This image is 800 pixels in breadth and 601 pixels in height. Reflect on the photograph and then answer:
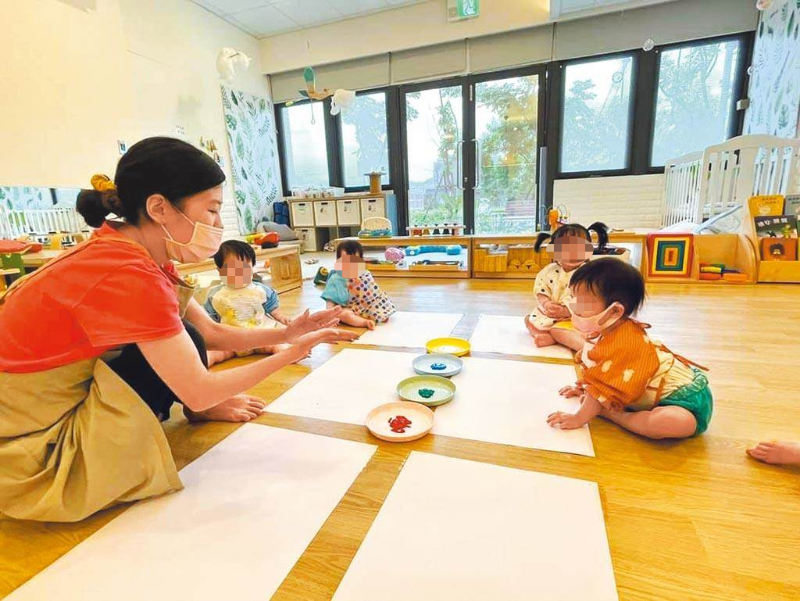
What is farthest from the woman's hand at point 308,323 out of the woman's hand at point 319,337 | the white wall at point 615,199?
the white wall at point 615,199

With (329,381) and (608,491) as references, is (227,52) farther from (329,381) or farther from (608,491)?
(608,491)

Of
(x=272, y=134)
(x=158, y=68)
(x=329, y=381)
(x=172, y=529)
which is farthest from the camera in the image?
(x=272, y=134)

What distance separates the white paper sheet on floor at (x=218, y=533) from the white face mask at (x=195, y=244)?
1.54 feet

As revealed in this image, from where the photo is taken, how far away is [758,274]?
2488 mm

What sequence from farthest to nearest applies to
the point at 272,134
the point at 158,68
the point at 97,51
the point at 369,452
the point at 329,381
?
the point at 272,134, the point at 158,68, the point at 97,51, the point at 329,381, the point at 369,452

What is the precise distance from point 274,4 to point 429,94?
69.3 inches

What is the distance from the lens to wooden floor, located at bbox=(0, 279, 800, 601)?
0.61 metres

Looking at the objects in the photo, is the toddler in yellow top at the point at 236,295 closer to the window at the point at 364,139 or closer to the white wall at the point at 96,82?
the white wall at the point at 96,82

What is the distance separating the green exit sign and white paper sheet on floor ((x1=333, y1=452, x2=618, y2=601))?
14.6ft

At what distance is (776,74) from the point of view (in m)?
3.06

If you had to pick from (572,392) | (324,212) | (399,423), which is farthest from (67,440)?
(324,212)

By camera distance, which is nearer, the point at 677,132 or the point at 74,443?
the point at 74,443

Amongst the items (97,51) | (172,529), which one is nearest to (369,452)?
(172,529)

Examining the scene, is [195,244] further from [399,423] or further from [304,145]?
[304,145]
